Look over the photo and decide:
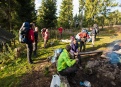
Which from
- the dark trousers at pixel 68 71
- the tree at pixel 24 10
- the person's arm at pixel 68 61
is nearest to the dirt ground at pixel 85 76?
the dark trousers at pixel 68 71

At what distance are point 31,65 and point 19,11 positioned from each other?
13472mm

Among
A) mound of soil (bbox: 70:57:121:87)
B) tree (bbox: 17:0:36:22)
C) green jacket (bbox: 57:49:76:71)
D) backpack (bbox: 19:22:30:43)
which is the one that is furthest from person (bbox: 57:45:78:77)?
tree (bbox: 17:0:36:22)

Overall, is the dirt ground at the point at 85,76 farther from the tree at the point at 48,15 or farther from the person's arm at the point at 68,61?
the tree at the point at 48,15

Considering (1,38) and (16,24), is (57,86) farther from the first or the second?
(16,24)

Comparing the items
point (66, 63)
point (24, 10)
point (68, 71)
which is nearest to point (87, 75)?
point (68, 71)

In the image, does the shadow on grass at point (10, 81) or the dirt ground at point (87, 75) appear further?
the dirt ground at point (87, 75)

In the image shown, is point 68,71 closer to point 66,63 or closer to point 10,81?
point 66,63

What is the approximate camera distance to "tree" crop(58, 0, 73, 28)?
144 ft

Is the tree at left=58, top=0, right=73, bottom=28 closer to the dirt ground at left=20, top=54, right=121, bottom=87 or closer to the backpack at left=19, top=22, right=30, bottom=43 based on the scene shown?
the dirt ground at left=20, top=54, right=121, bottom=87

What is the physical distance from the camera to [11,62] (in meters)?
9.01

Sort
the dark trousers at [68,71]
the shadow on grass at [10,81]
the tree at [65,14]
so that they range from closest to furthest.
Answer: the dark trousers at [68,71] < the shadow on grass at [10,81] < the tree at [65,14]

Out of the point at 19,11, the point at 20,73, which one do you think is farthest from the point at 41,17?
the point at 20,73

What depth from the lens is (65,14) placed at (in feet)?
148

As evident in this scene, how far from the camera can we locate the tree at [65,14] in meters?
44.0
